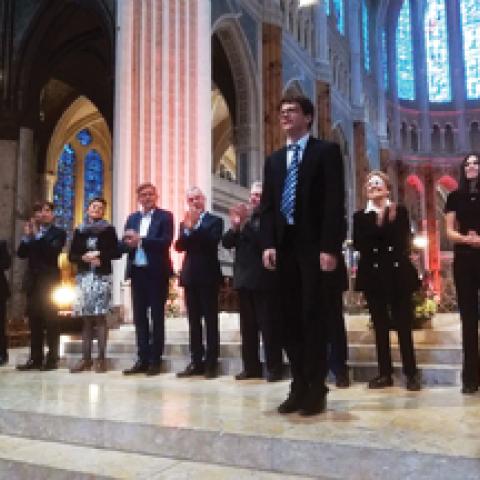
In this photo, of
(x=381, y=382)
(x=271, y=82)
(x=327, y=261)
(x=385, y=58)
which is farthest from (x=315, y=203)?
(x=385, y=58)

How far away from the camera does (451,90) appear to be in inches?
1258

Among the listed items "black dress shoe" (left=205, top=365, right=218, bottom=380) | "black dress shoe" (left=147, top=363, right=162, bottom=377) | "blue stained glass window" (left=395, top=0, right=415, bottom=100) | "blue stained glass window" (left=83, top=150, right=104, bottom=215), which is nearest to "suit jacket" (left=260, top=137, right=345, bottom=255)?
"black dress shoe" (left=205, top=365, right=218, bottom=380)

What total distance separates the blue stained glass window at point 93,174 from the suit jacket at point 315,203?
21080mm

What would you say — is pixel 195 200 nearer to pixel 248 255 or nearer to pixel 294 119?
pixel 248 255

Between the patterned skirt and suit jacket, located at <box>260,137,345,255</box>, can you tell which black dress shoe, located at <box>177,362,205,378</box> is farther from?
suit jacket, located at <box>260,137,345,255</box>

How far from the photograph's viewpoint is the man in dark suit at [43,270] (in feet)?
18.6

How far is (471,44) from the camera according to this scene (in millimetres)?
31797

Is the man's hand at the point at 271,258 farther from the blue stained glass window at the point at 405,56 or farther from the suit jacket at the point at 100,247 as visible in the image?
the blue stained glass window at the point at 405,56

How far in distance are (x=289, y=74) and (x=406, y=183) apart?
14.6 meters

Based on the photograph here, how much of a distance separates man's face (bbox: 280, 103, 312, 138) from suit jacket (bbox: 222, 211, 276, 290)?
1479mm

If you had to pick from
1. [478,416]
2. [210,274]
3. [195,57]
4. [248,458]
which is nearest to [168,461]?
[248,458]

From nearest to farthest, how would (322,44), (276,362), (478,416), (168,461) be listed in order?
(168,461), (478,416), (276,362), (322,44)

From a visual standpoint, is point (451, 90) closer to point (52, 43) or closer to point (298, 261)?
point (52, 43)

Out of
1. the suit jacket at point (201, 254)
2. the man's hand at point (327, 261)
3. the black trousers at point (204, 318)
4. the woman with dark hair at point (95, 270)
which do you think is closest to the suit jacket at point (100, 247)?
the woman with dark hair at point (95, 270)
